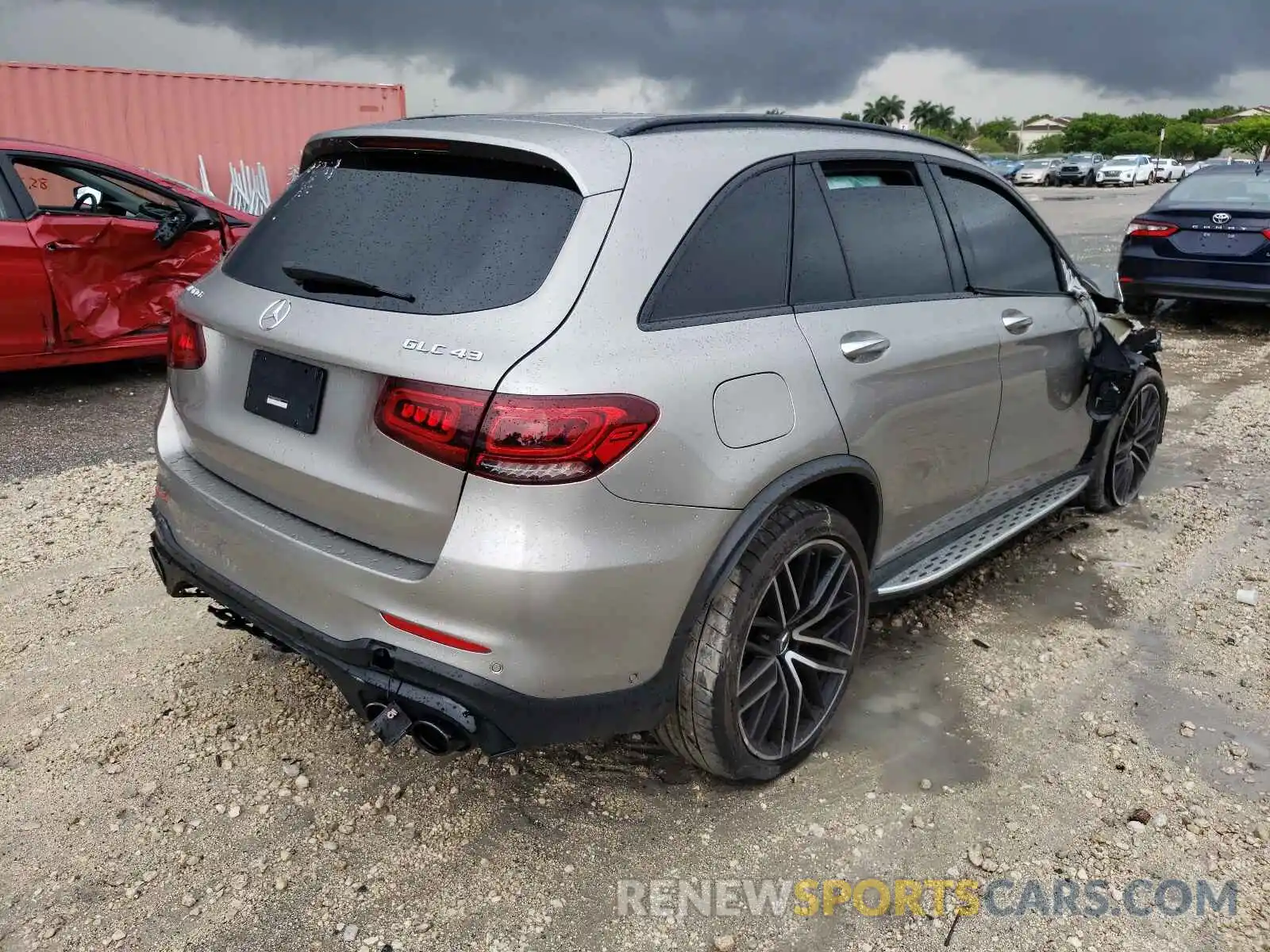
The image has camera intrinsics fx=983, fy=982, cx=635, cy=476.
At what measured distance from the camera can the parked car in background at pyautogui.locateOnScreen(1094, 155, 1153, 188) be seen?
42.7m

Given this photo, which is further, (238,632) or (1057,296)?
(1057,296)

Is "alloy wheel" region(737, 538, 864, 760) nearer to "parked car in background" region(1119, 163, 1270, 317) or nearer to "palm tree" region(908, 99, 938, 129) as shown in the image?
"parked car in background" region(1119, 163, 1270, 317)

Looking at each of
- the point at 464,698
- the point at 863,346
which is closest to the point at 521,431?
the point at 464,698

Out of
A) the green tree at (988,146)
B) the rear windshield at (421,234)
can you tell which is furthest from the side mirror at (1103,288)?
the green tree at (988,146)

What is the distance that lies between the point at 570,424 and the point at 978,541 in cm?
207

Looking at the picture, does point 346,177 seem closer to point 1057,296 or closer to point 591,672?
point 591,672

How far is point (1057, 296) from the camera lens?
3.96 m

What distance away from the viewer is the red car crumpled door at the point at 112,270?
20.2 ft

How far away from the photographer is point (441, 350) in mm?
2102

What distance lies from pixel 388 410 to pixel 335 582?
43 cm

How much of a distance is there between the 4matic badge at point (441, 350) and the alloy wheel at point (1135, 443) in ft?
11.8

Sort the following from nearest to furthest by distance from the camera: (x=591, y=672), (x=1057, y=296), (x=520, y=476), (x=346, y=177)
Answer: (x=520, y=476) → (x=591, y=672) → (x=346, y=177) → (x=1057, y=296)

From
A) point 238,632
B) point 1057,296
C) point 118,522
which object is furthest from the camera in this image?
point 118,522

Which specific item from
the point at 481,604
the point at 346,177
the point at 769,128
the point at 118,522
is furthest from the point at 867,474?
the point at 118,522
